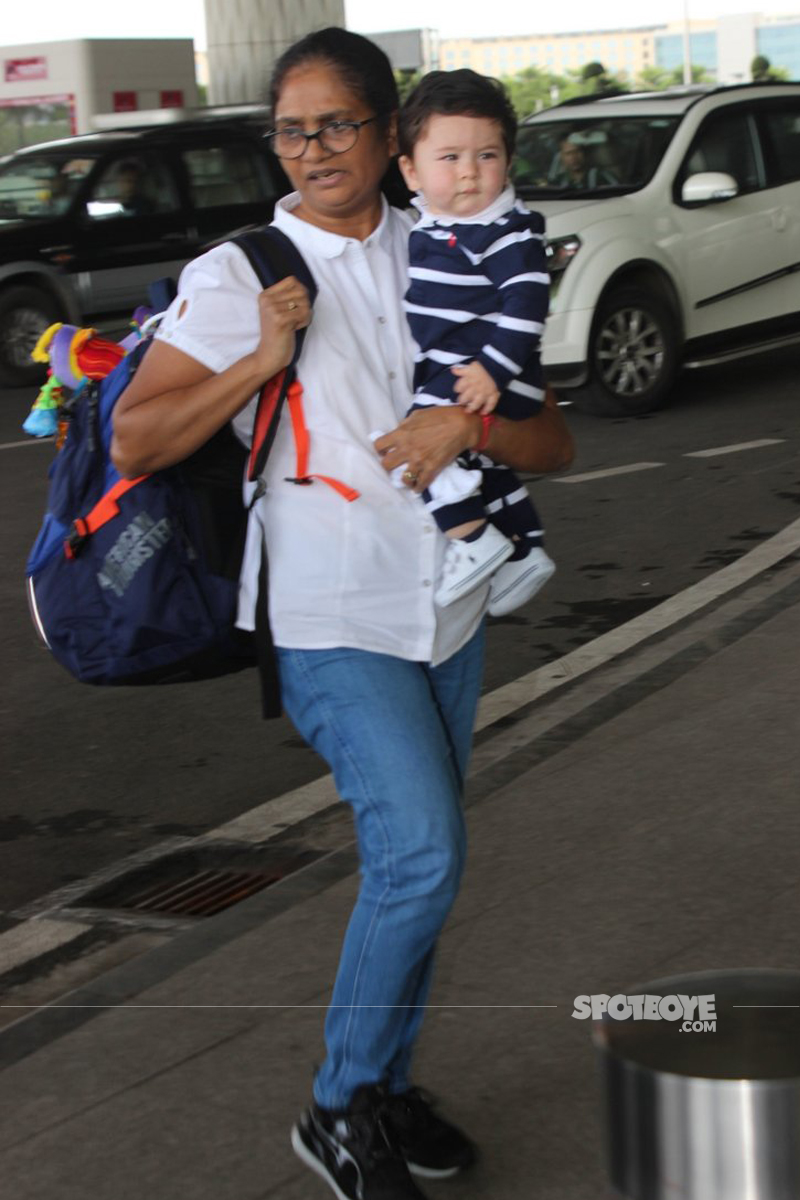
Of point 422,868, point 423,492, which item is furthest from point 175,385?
point 422,868

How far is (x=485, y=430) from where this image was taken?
9.85 feet

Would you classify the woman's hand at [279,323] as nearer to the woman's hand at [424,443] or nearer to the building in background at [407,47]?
the woman's hand at [424,443]

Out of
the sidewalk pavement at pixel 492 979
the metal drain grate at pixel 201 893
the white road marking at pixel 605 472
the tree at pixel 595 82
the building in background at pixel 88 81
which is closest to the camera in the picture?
the sidewalk pavement at pixel 492 979

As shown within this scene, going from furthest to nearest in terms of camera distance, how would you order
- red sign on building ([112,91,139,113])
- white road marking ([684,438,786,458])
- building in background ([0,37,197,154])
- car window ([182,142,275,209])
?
red sign on building ([112,91,139,113])
building in background ([0,37,197,154])
car window ([182,142,275,209])
white road marking ([684,438,786,458])

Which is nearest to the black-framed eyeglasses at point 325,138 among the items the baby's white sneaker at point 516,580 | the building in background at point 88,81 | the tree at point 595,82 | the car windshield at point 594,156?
the baby's white sneaker at point 516,580

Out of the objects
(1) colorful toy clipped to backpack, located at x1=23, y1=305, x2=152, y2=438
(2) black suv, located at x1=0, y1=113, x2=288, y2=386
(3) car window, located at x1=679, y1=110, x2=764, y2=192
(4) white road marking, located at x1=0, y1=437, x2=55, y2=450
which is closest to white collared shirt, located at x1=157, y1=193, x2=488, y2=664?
(1) colorful toy clipped to backpack, located at x1=23, y1=305, x2=152, y2=438

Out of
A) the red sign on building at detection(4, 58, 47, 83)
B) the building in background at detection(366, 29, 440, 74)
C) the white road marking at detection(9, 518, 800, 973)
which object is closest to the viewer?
the white road marking at detection(9, 518, 800, 973)

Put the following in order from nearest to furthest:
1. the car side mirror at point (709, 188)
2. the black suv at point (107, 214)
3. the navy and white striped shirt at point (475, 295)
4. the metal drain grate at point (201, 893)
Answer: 1. the navy and white striped shirt at point (475, 295)
2. the metal drain grate at point (201, 893)
3. the car side mirror at point (709, 188)
4. the black suv at point (107, 214)

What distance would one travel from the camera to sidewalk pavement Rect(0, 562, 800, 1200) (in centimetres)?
317

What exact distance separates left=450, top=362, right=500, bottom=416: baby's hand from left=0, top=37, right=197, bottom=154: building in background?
29227mm

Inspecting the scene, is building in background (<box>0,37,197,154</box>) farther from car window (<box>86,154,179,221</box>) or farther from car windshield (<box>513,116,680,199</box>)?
car windshield (<box>513,116,680,199</box>)

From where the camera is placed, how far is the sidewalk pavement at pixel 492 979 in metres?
3.17

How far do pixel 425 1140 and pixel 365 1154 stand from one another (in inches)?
6.8

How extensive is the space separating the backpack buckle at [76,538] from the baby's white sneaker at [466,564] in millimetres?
569
